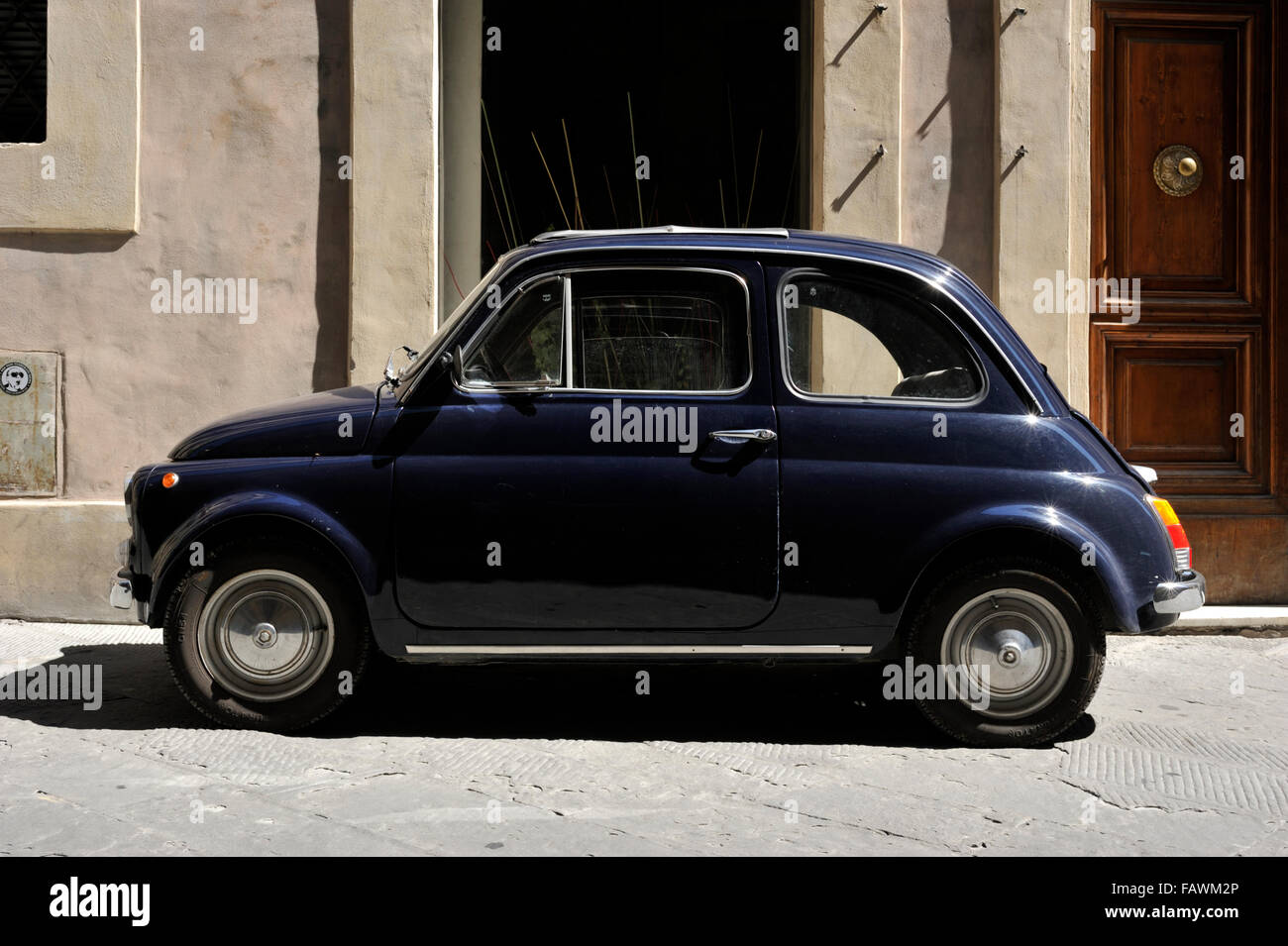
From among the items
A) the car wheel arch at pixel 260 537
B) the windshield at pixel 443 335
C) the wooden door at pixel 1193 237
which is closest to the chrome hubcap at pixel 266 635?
the car wheel arch at pixel 260 537

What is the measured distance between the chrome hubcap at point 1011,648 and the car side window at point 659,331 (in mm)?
1217

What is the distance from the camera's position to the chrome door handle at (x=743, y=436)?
4.82 meters

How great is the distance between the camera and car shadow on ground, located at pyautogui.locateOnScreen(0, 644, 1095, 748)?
5.03m

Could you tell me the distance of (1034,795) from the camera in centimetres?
425

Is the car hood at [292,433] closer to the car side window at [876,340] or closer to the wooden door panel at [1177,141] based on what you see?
the car side window at [876,340]

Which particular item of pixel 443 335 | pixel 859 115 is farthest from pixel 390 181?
pixel 443 335

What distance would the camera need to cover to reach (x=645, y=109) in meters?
11.4

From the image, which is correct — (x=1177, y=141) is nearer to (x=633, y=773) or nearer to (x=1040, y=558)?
(x=1040, y=558)

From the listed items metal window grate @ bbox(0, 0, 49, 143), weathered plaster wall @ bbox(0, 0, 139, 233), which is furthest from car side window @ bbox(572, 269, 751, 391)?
metal window grate @ bbox(0, 0, 49, 143)

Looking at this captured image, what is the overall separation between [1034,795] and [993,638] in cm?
72

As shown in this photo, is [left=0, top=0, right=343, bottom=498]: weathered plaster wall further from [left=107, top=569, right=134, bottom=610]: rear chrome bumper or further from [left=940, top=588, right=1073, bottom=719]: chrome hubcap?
[left=940, top=588, right=1073, bottom=719]: chrome hubcap

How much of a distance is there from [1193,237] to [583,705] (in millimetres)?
4864
